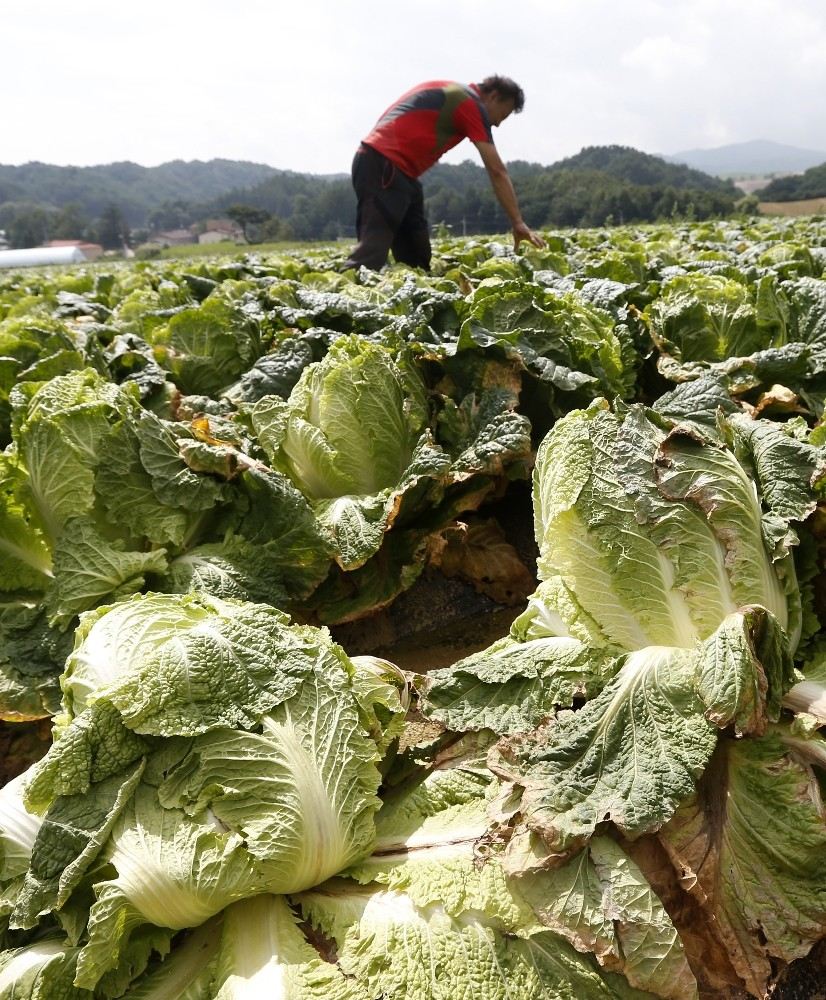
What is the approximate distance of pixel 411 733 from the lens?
9.75 feet

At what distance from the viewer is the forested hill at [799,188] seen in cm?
5781

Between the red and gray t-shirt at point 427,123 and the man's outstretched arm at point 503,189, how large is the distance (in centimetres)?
13

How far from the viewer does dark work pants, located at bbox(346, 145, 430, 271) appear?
28.5ft


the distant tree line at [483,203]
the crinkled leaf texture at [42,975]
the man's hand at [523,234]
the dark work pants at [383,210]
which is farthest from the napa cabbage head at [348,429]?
the distant tree line at [483,203]

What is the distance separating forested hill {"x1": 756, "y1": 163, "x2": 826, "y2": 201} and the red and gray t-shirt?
185 feet

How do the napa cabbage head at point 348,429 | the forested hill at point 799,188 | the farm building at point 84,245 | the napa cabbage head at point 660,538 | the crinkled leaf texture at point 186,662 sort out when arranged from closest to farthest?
the crinkled leaf texture at point 186,662 → the napa cabbage head at point 660,538 → the napa cabbage head at point 348,429 → the forested hill at point 799,188 → the farm building at point 84,245

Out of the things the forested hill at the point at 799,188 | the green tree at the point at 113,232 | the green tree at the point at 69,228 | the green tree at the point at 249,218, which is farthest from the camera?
the green tree at the point at 69,228

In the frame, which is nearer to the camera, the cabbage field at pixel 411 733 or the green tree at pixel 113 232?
the cabbage field at pixel 411 733

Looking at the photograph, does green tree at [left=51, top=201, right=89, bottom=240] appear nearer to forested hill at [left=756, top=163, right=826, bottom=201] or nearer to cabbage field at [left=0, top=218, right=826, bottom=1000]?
forested hill at [left=756, top=163, right=826, bottom=201]

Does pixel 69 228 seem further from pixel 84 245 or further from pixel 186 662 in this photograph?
pixel 186 662

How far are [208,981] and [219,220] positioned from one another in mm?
154966

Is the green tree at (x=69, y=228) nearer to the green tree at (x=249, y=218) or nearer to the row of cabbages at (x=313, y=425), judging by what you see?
the green tree at (x=249, y=218)

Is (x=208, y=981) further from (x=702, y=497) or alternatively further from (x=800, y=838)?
(x=702, y=497)

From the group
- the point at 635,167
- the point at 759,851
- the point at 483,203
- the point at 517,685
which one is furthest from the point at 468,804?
the point at 635,167
